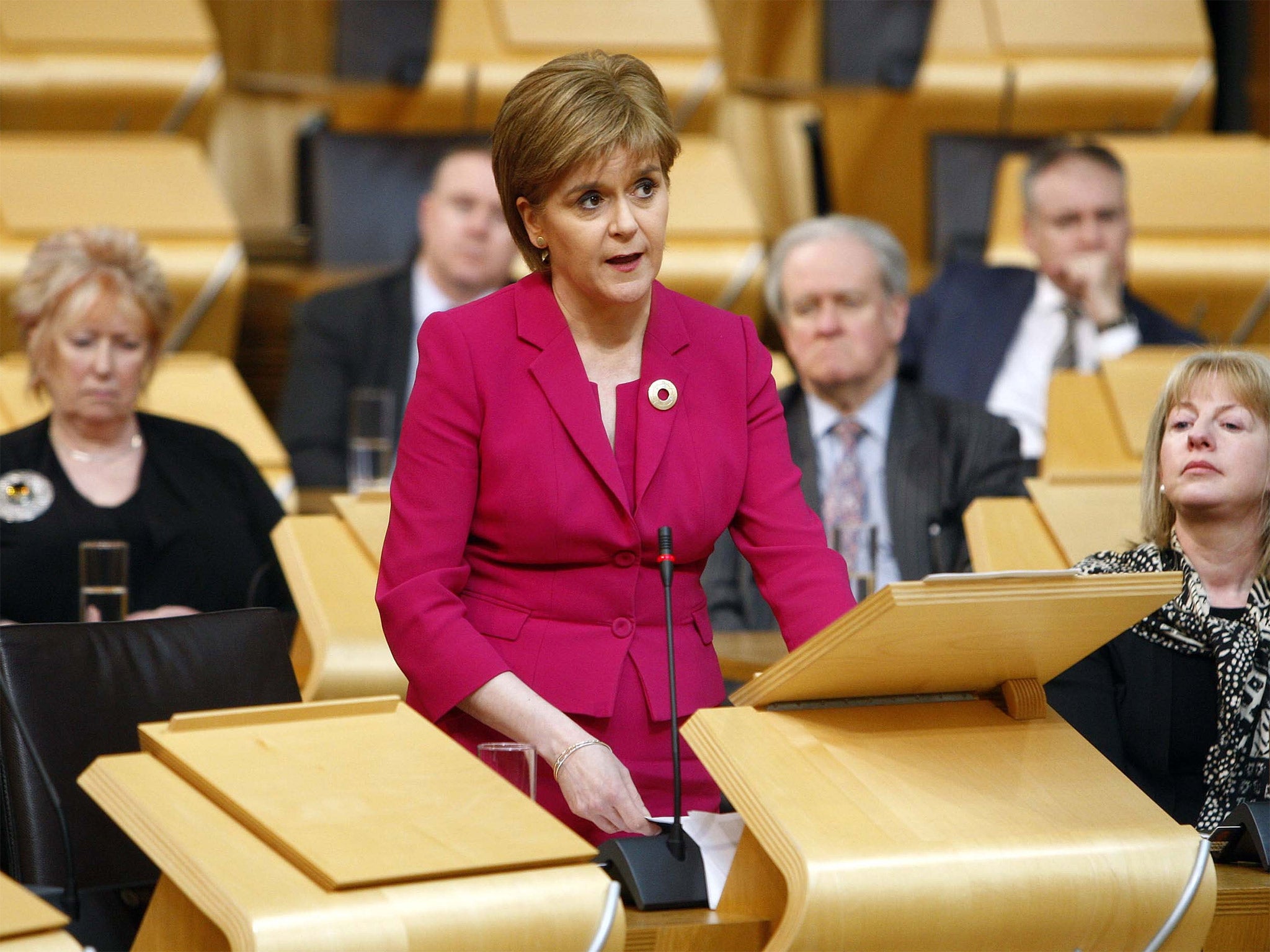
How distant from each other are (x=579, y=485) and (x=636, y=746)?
11.3 inches

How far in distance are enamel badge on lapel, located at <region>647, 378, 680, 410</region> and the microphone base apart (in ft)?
1.54

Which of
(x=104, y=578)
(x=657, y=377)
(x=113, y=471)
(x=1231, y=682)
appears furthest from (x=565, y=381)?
(x=113, y=471)

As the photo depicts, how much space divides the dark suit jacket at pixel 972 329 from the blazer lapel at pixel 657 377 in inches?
104

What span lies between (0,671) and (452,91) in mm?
3934

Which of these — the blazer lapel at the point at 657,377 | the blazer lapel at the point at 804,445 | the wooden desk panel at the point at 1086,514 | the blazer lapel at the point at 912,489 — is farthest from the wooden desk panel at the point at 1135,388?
the blazer lapel at the point at 657,377

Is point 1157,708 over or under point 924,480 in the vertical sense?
under

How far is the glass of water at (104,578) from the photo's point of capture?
2.88 m

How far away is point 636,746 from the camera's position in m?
1.90

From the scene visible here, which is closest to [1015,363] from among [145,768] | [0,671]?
[0,671]

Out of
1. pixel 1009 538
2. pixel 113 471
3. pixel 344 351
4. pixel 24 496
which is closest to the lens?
pixel 1009 538

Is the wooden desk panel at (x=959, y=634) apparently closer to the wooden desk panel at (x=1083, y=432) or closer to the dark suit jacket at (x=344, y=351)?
the wooden desk panel at (x=1083, y=432)

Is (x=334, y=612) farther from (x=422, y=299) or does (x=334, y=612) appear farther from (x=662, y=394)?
(x=422, y=299)

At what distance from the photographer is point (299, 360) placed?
4461 millimetres

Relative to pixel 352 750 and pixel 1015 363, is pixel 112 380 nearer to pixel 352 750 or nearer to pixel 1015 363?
pixel 352 750
